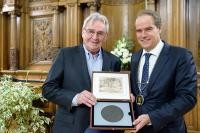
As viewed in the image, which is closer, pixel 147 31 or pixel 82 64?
pixel 147 31

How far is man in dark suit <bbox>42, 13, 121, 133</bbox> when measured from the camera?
184 cm

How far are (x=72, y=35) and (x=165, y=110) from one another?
162 inches

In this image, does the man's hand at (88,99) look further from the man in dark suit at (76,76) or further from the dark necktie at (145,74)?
the dark necktie at (145,74)

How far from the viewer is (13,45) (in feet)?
20.5

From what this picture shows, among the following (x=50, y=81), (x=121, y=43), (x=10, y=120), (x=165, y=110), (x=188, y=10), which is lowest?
(x=10, y=120)

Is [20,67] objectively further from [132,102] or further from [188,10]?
[132,102]

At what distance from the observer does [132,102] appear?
1.70 m

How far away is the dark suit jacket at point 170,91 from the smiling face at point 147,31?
9 cm

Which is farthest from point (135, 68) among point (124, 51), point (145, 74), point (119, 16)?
point (119, 16)

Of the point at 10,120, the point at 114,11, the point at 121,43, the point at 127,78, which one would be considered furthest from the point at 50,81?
the point at 114,11

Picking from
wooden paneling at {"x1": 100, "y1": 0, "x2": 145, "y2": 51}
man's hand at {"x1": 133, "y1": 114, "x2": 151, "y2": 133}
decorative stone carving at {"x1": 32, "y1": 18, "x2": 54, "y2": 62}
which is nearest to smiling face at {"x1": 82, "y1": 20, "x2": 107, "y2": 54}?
man's hand at {"x1": 133, "y1": 114, "x2": 151, "y2": 133}

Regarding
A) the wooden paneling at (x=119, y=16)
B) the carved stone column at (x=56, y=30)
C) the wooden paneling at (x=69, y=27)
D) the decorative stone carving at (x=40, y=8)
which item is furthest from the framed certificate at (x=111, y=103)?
the decorative stone carving at (x=40, y=8)

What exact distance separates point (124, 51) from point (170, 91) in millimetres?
2318

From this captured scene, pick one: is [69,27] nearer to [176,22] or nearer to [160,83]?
[176,22]
